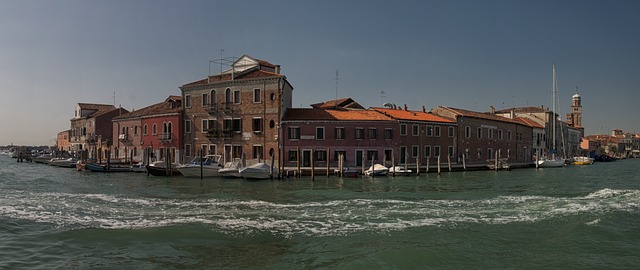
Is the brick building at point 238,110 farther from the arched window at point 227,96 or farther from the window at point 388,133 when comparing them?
the window at point 388,133

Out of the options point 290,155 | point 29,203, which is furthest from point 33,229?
point 290,155

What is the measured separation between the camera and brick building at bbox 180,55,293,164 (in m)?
31.9

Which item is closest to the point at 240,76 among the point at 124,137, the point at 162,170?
the point at 162,170

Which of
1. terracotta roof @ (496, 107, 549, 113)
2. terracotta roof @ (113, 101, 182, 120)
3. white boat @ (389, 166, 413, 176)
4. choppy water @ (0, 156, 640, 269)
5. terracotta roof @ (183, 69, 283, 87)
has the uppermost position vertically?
terracotta roof @ (183, 69, 283, 87)

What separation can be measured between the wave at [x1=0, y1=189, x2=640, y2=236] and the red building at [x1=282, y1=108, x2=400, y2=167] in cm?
1553

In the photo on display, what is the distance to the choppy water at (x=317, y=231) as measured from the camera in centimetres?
865

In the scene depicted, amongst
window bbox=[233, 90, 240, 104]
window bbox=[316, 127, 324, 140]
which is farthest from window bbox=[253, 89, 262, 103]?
window bbox=[316, 127, 324, 140]

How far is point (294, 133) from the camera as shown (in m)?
31.6

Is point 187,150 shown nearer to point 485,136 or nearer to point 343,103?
point 343,103

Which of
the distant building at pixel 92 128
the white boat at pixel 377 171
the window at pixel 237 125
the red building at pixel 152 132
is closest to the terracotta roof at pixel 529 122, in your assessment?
the white boat at pixel 377 171

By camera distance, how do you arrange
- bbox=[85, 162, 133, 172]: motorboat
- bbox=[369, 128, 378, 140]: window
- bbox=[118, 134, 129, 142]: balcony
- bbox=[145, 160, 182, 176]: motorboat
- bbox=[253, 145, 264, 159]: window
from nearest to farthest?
Result: bbox=[145, 160, 182, 176]: motorboat < bbox=[369, 128, 378, 140]: window < bbox=[253, 145, 264, 159]: window < bbox=[85, 162, 133, 172]: motorboat < bbox=[118, 134, 129, 142]: balcony

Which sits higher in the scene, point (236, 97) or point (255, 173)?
point (236, 97)

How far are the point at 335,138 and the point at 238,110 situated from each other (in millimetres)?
7491

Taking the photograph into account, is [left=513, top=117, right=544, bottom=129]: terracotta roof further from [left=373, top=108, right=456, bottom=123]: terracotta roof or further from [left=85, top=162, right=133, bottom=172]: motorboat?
[left=85, top=162, right=133, bottom=172]: motorboat
